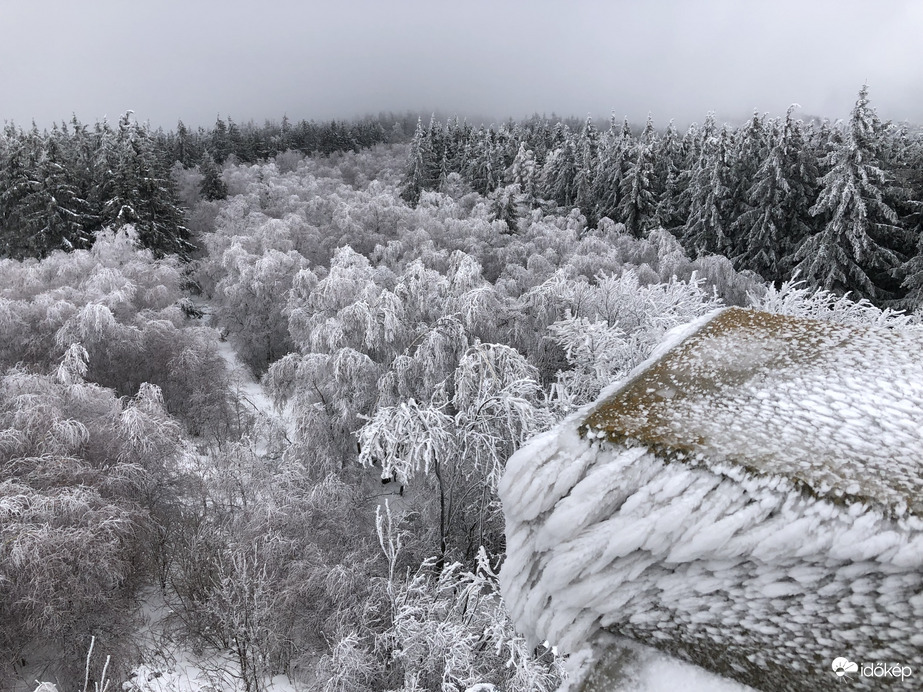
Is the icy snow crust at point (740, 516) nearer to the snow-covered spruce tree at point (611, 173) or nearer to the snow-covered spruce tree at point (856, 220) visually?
the snow-covered spruce tree at point (856, 220)

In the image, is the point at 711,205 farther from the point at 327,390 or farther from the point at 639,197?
the point at 327,390

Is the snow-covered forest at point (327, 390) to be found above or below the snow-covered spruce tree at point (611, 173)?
below

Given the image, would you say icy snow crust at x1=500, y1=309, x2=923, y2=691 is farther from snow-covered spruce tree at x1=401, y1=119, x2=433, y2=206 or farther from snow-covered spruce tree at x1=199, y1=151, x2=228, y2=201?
snow-covered spruce tree at x1=199, y1=151, x2=228, y2=201

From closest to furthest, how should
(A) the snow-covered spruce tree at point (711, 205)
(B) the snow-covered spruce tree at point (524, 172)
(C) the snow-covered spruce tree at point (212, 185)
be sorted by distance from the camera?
(A) the snow-covered spruce tree at point (711, 205), (B) the snow-covered spruce tree at point (524, 172), (C) the snow-covered spruce tree at point (212, 185)

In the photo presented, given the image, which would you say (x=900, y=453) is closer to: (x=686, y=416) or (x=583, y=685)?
(x=686, y=416)

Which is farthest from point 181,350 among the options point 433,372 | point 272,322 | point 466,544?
point 466,544

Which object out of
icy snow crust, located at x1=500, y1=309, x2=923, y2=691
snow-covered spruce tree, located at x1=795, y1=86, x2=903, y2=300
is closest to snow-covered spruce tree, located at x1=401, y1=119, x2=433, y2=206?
snow-covered spruce tree, located at x1=795, y1=86, x2=903, y2=300

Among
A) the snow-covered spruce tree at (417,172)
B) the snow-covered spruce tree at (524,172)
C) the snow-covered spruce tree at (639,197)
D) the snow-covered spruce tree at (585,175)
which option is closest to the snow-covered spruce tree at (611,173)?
the snow-covered spruce tree at (585,175)
